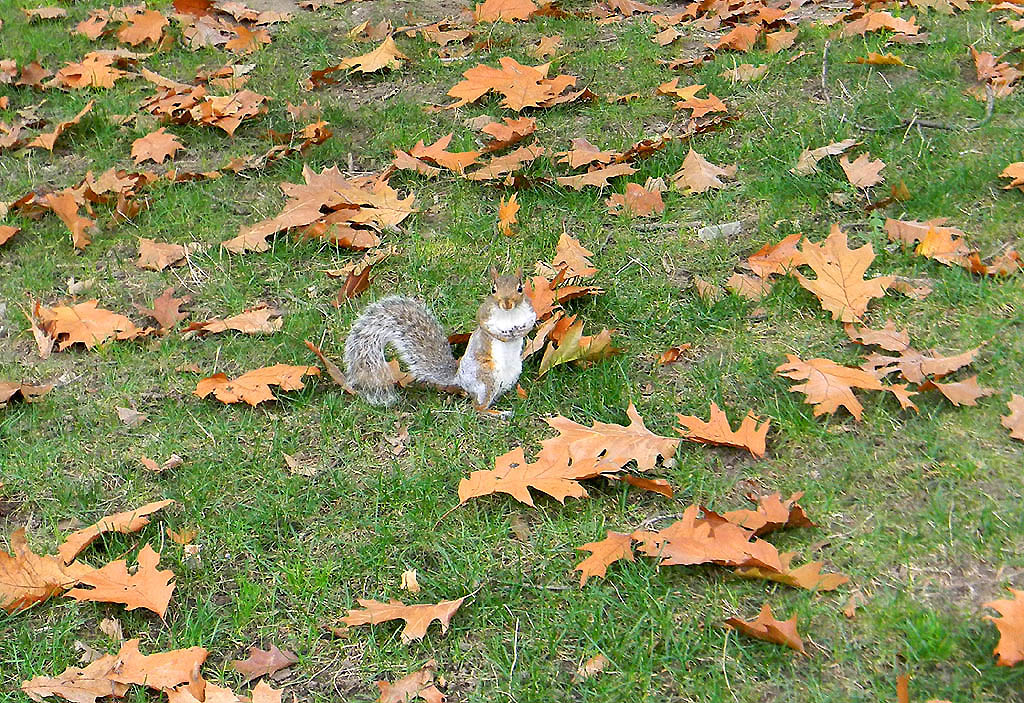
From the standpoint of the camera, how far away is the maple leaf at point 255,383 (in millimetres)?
3367

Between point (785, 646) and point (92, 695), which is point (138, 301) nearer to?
point (92, 695)

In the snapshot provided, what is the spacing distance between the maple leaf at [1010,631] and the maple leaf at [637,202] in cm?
229

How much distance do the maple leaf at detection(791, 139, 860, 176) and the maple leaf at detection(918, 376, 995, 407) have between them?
144cm

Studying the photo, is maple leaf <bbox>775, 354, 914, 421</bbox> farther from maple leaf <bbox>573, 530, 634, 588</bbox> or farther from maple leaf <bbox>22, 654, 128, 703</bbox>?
maple leaf <bbox>22, 654, 128, 703</bbox>

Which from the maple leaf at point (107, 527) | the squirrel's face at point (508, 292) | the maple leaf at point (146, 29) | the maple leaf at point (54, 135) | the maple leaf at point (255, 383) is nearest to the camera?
the maple leaf at point (107, 527)

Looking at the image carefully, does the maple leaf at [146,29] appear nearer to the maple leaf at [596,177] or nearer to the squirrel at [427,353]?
the maple leaf at [596,177]

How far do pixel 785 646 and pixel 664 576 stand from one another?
0.35 meters

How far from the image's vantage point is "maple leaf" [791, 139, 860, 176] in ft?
13.8

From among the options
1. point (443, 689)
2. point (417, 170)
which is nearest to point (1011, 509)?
point (443, 689)

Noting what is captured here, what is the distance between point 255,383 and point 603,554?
1376 mm

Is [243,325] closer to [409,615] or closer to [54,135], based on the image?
[409,615]

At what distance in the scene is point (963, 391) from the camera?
9.73 feet

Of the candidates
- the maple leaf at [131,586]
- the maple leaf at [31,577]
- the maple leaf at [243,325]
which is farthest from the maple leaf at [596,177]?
the maple leaf at [31,577]

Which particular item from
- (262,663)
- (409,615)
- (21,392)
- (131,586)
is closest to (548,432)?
(409,615)
